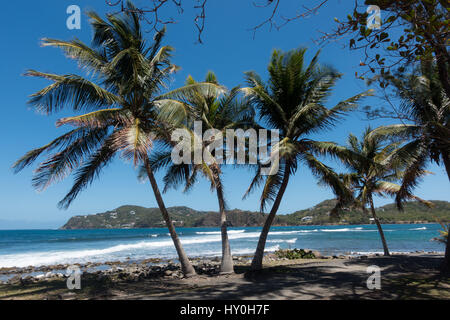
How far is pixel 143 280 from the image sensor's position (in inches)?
361

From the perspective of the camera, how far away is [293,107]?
9.82 meters

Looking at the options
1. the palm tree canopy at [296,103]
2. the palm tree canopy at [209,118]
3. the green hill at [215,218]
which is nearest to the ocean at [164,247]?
the palm tree canopy at [209,118]

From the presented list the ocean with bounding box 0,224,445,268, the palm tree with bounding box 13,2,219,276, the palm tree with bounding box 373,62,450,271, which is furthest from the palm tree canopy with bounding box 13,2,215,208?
the ocean with bounding box 0,224,445,268

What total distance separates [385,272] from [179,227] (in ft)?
364

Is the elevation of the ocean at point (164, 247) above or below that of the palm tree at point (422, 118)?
below

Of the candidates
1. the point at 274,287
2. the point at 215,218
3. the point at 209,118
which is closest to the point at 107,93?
the point at 209,118

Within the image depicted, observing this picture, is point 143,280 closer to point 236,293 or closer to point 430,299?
point 236,293

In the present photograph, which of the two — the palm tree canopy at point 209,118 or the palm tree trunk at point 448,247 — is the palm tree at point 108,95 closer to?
the palm tree canopy at point 209,118

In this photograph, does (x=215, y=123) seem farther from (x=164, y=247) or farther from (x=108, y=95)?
(x=164, y=247)

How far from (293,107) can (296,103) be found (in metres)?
0.17

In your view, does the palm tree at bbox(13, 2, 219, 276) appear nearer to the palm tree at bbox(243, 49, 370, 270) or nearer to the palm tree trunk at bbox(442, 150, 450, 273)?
the palm tree at bbox(243, 49, 370, 270)

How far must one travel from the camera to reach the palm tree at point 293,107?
9.17 metres
